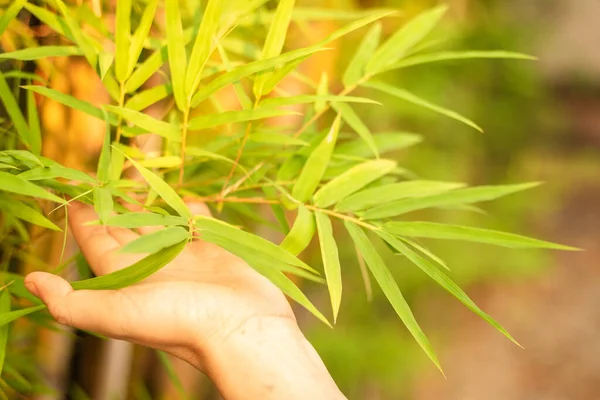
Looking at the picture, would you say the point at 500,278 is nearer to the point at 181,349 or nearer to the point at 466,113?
the point at 466,113

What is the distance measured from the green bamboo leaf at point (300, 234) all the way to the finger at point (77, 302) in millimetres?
198

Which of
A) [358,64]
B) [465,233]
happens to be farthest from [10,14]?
[465,233]

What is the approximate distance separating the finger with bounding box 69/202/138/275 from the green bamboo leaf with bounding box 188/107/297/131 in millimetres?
171

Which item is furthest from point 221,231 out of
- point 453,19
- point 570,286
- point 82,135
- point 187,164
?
point 570,286

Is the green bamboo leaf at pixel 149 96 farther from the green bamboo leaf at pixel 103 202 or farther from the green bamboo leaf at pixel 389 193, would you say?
the green bamboo leaf at pixel 389 193

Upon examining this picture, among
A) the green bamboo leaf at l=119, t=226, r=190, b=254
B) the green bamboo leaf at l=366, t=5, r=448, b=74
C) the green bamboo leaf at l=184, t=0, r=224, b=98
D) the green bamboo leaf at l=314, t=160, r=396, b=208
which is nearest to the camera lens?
the green bamboo leaf at l=119, t=226, r=190, b=254

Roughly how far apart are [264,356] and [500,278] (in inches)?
121

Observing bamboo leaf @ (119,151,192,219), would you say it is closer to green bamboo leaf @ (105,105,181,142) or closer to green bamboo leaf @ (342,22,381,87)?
green bamboo leaf @ (105,105,181,142)

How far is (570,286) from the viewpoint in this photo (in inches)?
152

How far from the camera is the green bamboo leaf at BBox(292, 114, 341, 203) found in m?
0.81

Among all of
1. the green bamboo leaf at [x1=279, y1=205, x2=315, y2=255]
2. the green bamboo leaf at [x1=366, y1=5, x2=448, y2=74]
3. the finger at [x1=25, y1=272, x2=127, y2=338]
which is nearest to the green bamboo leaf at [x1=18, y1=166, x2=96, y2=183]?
the finger at [x1=25, y1=272, x2=127, y2=338]

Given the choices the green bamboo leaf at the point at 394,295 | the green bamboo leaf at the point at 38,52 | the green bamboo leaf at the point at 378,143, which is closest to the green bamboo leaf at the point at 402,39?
the green bamboo leaf at the point at 378,143

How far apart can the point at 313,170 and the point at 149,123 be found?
21cm

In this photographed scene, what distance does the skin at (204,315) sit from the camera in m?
0.70
